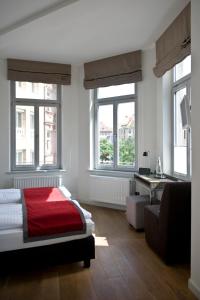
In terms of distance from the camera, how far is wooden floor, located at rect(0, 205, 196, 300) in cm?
212

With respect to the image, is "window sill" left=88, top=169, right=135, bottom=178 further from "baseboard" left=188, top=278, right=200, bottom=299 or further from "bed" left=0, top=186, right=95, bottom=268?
"baseboard" left=188, top=278, right=200, bottom=299

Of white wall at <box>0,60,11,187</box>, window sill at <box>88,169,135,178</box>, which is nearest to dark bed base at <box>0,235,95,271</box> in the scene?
window sill at <box>88,169,135,178</box>

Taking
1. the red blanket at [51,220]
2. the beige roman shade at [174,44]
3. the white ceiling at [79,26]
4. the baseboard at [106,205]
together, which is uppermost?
the white ceiling at [79,26]

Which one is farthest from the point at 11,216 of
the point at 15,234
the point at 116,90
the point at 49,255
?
the point at 116,90

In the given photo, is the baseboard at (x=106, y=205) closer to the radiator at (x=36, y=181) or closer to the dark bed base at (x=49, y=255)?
the radiator at (x=36, y=181)

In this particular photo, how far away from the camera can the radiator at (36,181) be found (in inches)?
190

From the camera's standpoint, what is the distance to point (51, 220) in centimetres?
250

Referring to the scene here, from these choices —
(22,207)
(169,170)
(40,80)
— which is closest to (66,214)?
(22,207)

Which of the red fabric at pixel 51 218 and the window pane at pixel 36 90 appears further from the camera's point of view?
the window pane at pixel 36 90

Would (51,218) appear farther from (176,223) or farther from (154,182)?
(154,182)

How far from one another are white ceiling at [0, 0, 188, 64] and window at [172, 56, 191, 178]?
2.24ft

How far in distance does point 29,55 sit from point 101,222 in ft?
10.8

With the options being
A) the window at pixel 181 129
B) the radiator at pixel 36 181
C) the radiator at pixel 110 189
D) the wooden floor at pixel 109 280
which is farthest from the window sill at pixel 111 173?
the wooden floor at pixel 109 280

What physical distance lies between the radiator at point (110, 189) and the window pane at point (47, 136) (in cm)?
99
